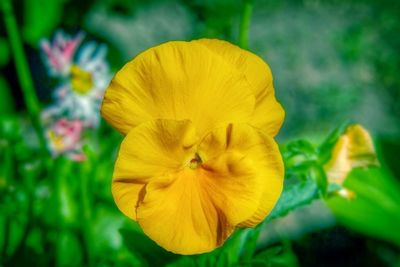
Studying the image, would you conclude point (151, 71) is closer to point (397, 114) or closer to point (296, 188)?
point (296, 188)

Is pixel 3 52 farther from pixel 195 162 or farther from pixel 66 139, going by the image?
pixel 195 162

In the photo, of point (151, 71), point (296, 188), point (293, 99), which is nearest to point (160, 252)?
point (296, 188)

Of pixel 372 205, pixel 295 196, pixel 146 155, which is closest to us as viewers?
pixel 146 155

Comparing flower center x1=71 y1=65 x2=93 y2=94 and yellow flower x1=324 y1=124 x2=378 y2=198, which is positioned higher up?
yellow flower x1=324 y1=124 x2=378 y2=198

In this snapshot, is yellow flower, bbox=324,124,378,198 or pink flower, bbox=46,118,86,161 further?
pink flower, bbox=46,118,86,161

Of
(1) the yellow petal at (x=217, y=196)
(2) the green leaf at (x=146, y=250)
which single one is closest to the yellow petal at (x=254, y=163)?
(1) the yellow petal at (x=217, y=196)

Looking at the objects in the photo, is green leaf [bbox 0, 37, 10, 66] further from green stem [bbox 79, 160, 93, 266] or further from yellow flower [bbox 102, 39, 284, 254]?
yellow flower [bbox 102, 39, 284, 254]

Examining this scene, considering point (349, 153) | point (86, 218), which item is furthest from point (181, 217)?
point (86, 218)

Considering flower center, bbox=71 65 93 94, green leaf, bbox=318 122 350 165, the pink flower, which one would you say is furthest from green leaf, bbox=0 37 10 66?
green leaf, bbox=318 122 350 165
